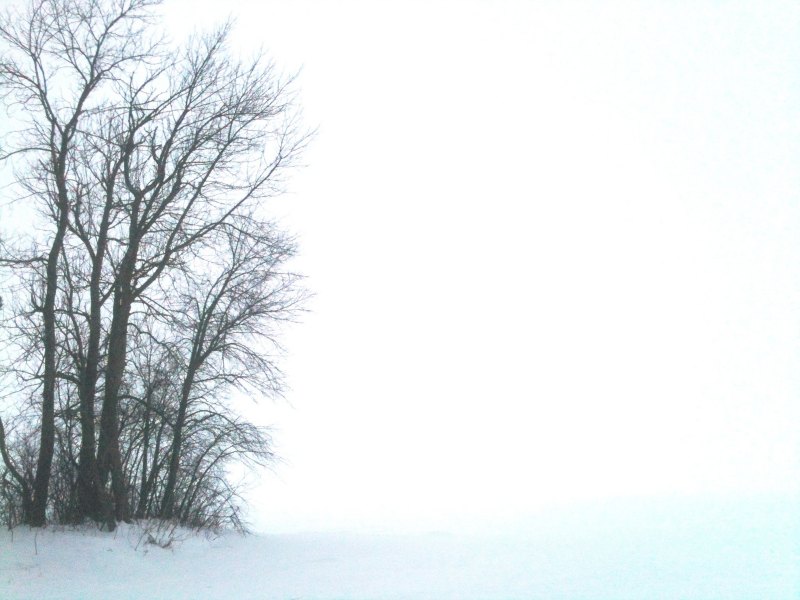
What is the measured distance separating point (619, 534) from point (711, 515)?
13.9 ft

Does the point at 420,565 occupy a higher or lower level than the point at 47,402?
lower

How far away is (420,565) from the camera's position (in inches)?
458

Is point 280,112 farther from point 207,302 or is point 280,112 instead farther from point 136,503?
point 136,503

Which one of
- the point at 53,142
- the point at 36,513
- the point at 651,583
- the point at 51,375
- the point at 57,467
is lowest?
the point at 651,583

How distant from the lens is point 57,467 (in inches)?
519

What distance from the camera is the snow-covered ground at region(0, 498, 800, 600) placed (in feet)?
30.3

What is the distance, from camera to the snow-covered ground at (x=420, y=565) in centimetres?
923

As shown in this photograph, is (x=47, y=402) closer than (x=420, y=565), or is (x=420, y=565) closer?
(x=420, y=565)

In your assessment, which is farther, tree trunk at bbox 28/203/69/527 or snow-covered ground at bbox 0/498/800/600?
tree trunk at bbox 28/203/69/527

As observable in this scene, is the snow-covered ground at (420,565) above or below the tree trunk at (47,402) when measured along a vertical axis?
below

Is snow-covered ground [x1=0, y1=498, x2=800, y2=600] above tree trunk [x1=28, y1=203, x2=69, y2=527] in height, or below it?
below

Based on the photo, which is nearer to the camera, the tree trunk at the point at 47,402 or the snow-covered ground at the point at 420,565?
the snow-covered ground at the point at 420,565

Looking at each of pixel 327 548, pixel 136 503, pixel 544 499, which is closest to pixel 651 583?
pixel 327 548

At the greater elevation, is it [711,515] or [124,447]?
[124,447]
